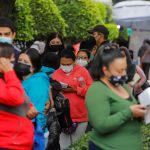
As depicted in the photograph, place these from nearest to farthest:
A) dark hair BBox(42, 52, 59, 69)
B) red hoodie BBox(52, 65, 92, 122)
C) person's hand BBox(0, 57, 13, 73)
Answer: person's hand BBox(0, 57, 13, 73), dark hair BBox(42, 52, 59, 69), red hoodie BBox(52, 65, 92, 122)

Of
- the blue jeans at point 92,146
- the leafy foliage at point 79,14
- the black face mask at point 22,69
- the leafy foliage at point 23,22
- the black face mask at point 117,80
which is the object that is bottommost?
the leafy foliage at point 79,14

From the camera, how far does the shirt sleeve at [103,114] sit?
4.36m

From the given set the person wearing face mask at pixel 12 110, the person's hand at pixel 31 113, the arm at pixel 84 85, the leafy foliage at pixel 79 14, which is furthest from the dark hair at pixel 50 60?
the leafy foliage at pixel 79 14

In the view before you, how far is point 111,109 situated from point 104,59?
15.5 inches

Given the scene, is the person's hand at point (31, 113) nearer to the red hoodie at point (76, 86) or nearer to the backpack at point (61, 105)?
the backpack at point (61, 105)

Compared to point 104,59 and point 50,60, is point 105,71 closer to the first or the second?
point 104,59

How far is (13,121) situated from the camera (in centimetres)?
450

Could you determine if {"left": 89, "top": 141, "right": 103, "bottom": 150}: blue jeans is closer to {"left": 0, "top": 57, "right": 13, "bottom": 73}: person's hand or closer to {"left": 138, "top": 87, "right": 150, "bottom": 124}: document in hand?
{"left": 138, "top": 87, "right": 150, "bottom": 124}: document in hand

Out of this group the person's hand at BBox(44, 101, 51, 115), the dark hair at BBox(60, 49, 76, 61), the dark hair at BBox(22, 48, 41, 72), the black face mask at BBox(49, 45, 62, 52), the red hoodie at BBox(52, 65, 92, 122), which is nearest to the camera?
the dark hair at BBox(22, 48, 41, 72)

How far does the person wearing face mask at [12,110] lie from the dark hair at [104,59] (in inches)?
Answer: 23.0

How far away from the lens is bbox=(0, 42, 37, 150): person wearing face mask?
14.3 feet

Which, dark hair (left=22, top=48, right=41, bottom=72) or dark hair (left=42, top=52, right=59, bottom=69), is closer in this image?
dark hair (left=22, top=48, right=41, bottom=72)

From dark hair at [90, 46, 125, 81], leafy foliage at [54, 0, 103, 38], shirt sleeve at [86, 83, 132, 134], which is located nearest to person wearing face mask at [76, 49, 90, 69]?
dark hair at [90, 46, 125, 81]

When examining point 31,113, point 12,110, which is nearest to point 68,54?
point 31,113
